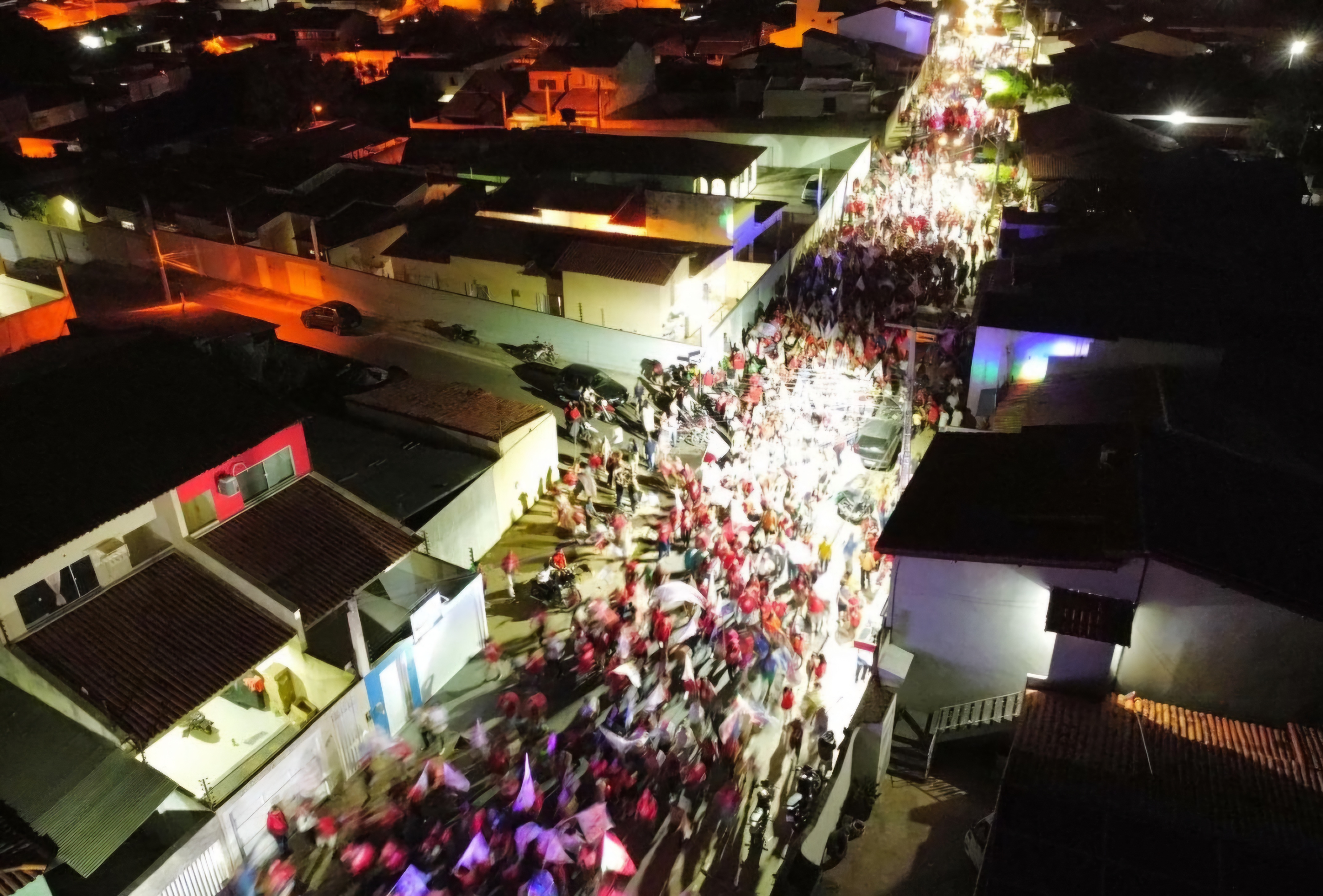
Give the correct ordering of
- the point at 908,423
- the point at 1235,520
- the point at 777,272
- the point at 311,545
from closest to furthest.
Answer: the point at 1235,520 < the point at 311,545 < the point at 908,423 < the point at 777,272

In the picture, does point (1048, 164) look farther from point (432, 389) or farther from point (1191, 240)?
point (432, 389)

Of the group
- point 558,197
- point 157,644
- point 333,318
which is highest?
point 558,197

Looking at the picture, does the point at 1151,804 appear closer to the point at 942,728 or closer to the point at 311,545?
the point at 942,728

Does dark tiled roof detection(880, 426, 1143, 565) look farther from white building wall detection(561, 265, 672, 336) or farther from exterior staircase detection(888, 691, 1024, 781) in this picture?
white building wall detection(561, 265, 672, 336)

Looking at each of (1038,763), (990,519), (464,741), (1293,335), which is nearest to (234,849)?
(464,741)

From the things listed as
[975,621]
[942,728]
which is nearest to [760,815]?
[942,728]

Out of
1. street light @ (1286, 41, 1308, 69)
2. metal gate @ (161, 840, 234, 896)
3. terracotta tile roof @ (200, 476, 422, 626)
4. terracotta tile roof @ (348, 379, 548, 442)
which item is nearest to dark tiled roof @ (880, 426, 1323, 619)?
terracotta tile roof @ (200, 476, 422, 626)

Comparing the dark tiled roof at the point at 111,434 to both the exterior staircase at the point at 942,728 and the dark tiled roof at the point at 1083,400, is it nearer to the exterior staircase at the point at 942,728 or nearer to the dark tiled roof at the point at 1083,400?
the exterior staircase at the point at 942,728

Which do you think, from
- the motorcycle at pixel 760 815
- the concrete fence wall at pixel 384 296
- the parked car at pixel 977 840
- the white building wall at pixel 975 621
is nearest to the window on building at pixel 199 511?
the motorcycle at pixel 760 815
